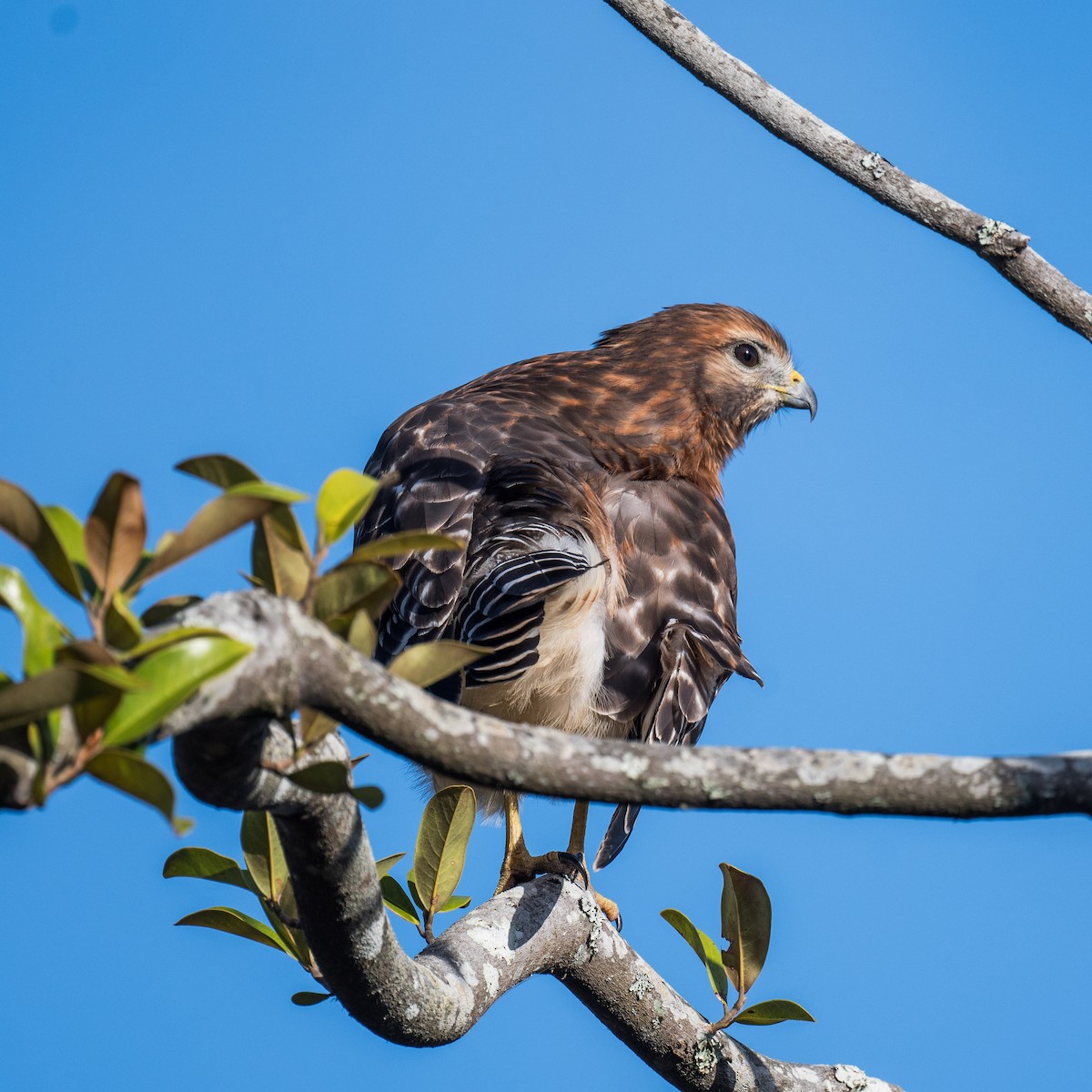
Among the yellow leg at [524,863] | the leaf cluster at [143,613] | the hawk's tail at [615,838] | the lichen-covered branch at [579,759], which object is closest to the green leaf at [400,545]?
the leaf cluster at [143,613]

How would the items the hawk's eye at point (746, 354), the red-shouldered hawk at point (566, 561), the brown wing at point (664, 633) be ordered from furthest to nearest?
the hawk's eye at point (746, 354), the brown wing at point (664, 633), the red-shouldered hawk at point (566, 561)

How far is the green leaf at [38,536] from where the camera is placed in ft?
3.75

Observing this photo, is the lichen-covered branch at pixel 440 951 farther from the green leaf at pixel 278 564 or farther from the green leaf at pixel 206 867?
the green leaf at pixel 206 867

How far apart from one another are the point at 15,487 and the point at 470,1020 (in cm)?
164

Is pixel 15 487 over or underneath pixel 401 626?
underneath

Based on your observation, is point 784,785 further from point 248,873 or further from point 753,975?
point 753,975

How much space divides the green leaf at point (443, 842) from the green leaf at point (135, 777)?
5.28 feet

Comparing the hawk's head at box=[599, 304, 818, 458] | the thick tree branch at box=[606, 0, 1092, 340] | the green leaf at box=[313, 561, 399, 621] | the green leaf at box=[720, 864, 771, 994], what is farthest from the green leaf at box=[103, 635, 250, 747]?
the hawk's head at box=[599, 304, 818, 458]

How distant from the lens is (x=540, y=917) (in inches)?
Answer: 110

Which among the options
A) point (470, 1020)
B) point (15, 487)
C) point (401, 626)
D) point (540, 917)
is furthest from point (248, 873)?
point (15, 487)

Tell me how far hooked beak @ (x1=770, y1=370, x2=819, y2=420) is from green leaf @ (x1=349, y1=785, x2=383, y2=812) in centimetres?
406

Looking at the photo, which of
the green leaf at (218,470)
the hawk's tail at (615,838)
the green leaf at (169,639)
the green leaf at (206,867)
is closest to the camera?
the green leaf at (169,639)

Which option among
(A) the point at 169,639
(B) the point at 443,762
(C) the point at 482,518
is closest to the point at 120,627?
(A) the point at 169,639

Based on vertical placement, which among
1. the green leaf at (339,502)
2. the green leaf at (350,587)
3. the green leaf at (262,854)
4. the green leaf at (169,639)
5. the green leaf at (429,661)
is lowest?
the green leaf at (169,639)
